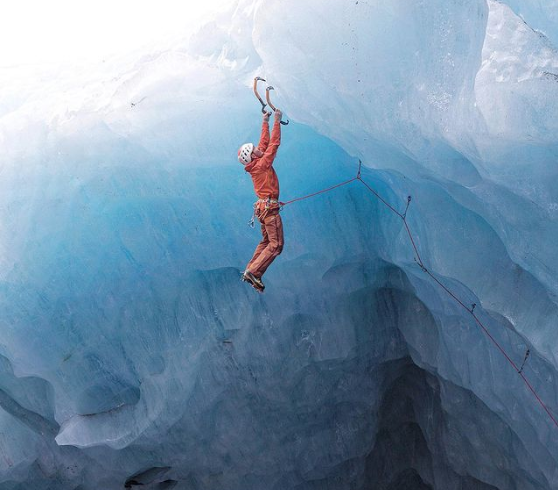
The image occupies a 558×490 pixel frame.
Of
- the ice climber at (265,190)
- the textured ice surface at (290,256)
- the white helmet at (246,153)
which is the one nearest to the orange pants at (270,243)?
the ice climber at (265,190)

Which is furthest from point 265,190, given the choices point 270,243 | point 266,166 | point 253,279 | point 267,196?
point 253,279

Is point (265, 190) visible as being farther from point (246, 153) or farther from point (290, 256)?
point (290, 256)

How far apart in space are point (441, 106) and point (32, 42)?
3.70 meters

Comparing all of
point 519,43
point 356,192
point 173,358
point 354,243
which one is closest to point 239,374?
point 173,358

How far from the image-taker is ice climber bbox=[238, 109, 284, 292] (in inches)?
133

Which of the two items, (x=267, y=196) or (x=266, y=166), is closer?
(x=266, y=166)

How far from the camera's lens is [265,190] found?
3539mm

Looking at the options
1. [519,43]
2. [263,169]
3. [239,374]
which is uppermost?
[519,43]

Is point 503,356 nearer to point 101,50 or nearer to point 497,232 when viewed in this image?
point 497,232

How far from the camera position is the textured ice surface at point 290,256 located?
3.35 metres

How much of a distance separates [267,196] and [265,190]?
4 cm

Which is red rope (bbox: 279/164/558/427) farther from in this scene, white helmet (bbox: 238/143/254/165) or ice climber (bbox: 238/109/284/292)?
white helmet (bbox: 238/143/254/165)

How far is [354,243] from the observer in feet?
14.6

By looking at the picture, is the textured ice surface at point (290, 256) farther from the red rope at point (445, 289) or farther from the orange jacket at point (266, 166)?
the orange jacket at point (266, 166)
